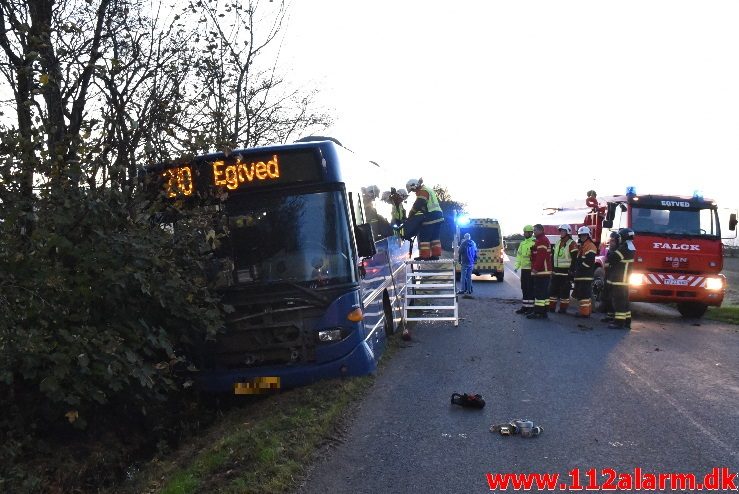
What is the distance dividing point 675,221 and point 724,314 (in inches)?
109

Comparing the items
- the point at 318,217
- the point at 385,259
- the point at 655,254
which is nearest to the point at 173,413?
the point at 318,217

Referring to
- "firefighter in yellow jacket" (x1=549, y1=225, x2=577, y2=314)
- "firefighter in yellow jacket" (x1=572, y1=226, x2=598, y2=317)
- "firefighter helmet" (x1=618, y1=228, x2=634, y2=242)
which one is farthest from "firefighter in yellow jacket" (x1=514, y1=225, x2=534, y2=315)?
"firefighter helmet" (x1=618, y1=228, x2=634, y2=242)

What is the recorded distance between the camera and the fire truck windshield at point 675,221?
15477mm

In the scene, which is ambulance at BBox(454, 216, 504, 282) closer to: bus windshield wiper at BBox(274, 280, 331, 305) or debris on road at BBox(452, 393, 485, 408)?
bus windshield wiper at BBox(274, 280, 331, 305)

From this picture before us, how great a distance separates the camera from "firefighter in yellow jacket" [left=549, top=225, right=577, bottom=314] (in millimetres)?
15753

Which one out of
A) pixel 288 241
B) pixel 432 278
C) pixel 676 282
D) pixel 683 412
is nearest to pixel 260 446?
pixel 288 241

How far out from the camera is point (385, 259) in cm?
1137

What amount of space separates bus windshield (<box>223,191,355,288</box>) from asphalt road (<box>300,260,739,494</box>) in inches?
59.9

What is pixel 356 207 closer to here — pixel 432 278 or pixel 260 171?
pixel 260 171

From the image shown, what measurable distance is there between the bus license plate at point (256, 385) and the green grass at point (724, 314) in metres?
11.8

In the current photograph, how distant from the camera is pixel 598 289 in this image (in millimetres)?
16734

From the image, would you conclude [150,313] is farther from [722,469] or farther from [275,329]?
[722,469]

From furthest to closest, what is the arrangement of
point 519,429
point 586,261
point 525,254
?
1. point 525,254
2. point 586,261
3. point 519,429

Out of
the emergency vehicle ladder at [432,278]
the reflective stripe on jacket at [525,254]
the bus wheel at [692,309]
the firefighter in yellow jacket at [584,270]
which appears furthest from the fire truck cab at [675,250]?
the emergency vehicle ladder at [432,278]
